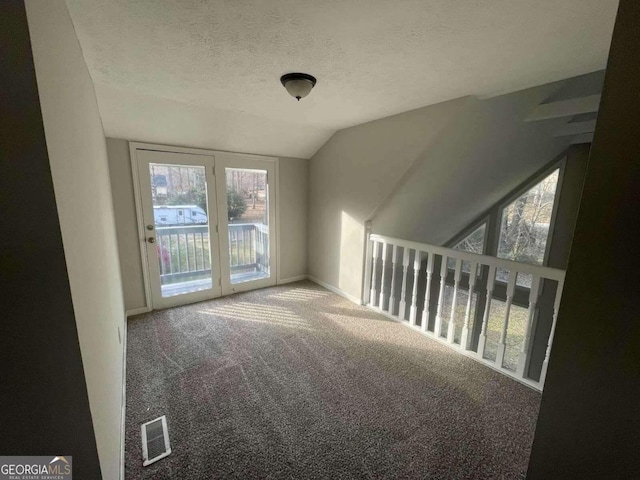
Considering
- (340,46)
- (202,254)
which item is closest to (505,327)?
(340,46)

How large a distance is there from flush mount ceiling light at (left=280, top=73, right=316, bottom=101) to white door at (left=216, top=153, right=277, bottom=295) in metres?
1.79

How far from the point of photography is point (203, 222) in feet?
10.8

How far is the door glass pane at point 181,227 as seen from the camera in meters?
3.01

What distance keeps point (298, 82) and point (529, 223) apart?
4355 millimetres

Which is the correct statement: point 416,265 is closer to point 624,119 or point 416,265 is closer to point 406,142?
point 406,142

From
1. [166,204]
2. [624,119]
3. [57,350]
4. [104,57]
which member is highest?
[104,57]

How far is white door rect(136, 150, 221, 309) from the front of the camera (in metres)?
2.94

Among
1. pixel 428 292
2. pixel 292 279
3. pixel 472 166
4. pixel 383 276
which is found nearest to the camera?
pixel 428 292

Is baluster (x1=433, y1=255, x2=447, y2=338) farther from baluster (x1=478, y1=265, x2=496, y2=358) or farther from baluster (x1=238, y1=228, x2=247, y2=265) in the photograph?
baluster (x1=238, y1=228, x2=247, y2=265)

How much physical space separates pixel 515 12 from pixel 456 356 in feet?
7.79

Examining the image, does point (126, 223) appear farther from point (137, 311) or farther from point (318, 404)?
point (318, 404)

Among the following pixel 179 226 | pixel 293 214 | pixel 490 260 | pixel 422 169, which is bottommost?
pixel 490 260

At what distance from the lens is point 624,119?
580 mm

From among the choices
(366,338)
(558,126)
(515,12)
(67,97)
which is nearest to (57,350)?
(67,97)
